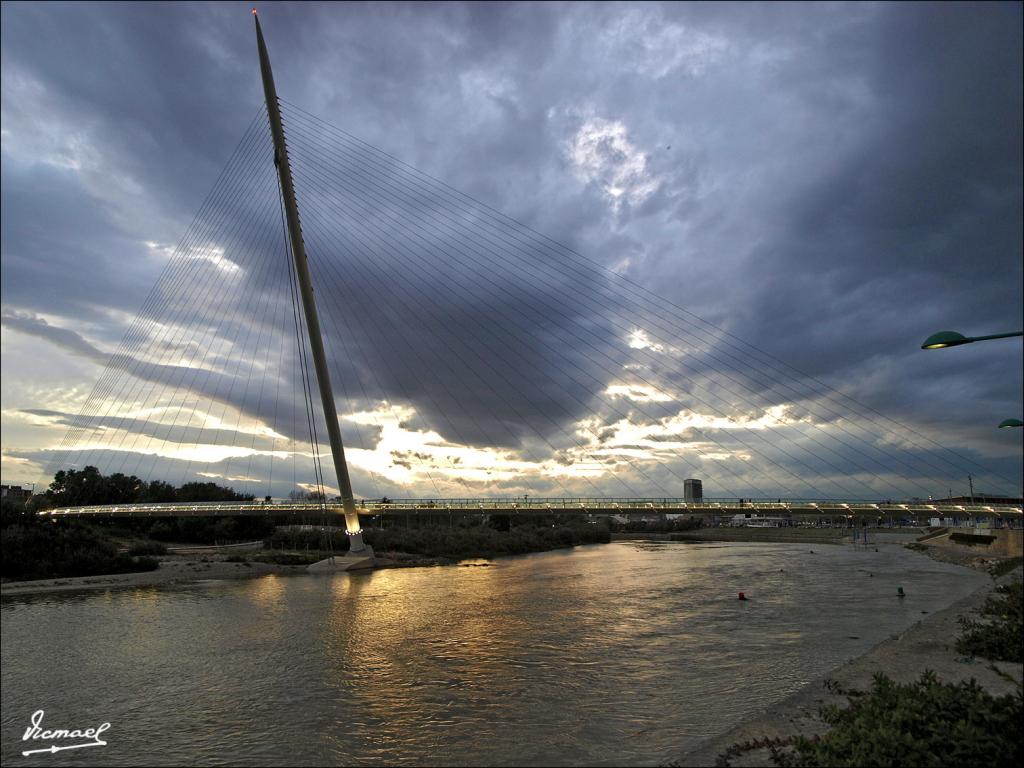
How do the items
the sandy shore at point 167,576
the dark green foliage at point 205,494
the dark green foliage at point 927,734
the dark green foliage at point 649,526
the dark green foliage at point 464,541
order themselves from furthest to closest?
the dark green foliage at point 649,526
the dark green foliage at point 205,494
the dark green foliage at point 464,541
the sandy shore at point 167,576
the dark green foliage at point 927,734

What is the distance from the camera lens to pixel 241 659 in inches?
736

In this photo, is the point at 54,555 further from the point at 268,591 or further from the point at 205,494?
the point at 205,494

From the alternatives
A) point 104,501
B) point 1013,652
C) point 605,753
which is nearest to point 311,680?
point 605,753

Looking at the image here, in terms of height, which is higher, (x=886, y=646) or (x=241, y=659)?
(x=886, y=646)

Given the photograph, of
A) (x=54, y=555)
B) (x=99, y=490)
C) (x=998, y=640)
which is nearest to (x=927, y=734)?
(x=998, y=640)

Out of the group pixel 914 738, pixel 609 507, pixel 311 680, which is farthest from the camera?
pixel 609 507

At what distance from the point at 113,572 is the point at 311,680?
105 feet

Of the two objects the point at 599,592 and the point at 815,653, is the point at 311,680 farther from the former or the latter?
the point at 599,592

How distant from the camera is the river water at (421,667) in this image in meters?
11.5

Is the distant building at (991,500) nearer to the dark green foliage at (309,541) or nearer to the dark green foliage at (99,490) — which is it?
the dark green foliage at (309,541)

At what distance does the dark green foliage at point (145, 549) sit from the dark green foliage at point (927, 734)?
54048mm

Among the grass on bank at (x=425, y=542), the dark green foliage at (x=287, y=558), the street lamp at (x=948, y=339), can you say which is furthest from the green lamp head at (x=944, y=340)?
the grass on bank at (x=425, y=542)

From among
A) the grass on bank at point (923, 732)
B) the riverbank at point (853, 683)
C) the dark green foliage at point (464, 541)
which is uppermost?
the grass on bank at point (923, 732)

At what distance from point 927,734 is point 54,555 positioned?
4879 cm
